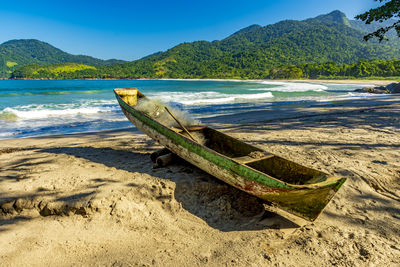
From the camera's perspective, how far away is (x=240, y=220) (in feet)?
11.7

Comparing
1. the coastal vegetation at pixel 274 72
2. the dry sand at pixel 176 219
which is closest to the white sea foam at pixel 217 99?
the dry sand at pixel 176 219

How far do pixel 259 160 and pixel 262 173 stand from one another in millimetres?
891

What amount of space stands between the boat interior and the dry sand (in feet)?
1.99

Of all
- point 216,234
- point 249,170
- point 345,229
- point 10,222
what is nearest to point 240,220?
point 216,234

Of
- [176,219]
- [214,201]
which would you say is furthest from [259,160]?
[176,219]

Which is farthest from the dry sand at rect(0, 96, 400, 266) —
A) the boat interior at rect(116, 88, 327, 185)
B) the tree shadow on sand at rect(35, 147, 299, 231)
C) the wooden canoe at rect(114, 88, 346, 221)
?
the boat interior at rect(116, 88, 327, 185)

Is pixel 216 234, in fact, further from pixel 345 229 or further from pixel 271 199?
pixel 345 229

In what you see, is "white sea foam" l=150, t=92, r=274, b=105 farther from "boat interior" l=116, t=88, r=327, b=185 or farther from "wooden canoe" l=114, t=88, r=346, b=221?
"wooden canoe" l=114, t=88, r=346, b=221

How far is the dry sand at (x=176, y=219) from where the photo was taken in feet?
9.20

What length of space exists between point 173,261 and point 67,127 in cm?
1129

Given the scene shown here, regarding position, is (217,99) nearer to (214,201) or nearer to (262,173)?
(214,201)

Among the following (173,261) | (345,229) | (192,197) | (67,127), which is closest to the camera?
(173,261)

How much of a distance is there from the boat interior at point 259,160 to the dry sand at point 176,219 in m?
0.61

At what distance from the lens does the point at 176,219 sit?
354 cm
